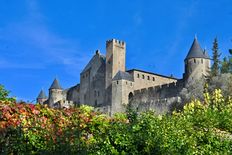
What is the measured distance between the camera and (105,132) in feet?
35.6

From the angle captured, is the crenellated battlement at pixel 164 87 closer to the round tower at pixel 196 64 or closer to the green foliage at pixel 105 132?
the round tower at pixel 196 64

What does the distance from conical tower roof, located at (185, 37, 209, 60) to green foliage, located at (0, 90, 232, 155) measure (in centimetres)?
4907

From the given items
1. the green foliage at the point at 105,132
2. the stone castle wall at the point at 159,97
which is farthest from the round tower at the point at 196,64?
the green foliage at the point at 105,132

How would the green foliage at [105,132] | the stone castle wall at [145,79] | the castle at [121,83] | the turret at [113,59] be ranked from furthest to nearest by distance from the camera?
the turret at [113,59] → the stone castle wall at [145,79] → the castle at [121,83] → the green foliage at [105,132]

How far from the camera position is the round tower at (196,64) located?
6123 cm

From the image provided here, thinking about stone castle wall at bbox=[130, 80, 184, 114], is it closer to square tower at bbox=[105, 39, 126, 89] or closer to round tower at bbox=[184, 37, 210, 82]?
round tower at bbox=[184, 37, 210, 82]

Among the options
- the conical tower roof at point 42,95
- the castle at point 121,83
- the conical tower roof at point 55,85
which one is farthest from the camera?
the conical tower roof at point 42,95

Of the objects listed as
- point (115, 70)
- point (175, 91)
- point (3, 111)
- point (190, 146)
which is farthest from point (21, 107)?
point (115, 70)

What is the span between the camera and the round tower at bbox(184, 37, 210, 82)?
61.2 m

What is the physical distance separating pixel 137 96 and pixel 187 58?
26.9ft

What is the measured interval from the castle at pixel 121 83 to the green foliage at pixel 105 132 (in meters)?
42.0

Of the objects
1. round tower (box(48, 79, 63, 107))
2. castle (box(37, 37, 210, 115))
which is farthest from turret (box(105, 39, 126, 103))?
round tower (box(48, 79, 63, 107))

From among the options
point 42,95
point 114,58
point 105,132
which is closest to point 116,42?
point 114,58

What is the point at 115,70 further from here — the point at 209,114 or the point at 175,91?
the point at 209,114
